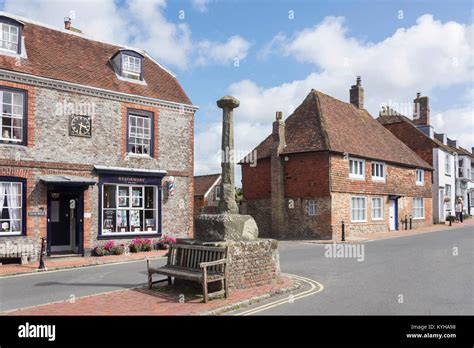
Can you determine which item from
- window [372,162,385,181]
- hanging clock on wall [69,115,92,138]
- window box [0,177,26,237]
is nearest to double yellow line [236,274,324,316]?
window box [0,177,26,237]

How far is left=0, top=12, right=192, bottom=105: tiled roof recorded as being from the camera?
15874mm

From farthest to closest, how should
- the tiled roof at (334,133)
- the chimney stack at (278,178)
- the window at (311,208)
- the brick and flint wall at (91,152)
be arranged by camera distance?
the chimney stack at (278,178) < the tiled roof at (334,133) < the window at (311,208) < the brick and flint wall at (91,152)

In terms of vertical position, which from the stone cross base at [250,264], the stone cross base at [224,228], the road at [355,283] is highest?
the stone cross base at [224,228]

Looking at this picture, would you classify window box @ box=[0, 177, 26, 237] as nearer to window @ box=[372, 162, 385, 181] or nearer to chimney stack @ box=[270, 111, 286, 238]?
chimney stack @ box=[270, 111, 286, 238]

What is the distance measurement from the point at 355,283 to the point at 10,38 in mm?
14594

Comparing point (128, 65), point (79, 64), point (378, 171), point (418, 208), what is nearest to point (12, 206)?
point (79, 64)

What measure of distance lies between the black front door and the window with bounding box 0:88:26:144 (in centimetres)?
241

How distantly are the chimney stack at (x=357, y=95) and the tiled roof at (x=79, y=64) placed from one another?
16.4 m

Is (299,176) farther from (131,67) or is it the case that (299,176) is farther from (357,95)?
(131,67)

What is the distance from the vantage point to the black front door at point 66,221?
53.3 ft

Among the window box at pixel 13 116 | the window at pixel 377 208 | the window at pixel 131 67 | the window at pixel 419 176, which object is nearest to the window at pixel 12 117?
the window box at pixel 13 116

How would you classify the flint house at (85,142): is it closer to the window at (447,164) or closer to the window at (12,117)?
the window at (12,117)

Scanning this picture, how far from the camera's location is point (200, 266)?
7969 millimetres

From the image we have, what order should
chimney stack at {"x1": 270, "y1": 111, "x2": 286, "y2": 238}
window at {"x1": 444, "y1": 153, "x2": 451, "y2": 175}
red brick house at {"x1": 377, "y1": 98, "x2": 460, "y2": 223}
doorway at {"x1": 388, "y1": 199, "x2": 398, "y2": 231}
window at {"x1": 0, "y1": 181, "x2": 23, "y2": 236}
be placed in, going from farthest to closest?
window at {"x1": 444, "y1": 153, "x2": 451, "y2": 175}
red brick house at {"x1": 377, "y1": 98, "x2": 460, "y2": 223}
doorway at {"x1": 388, "y1": 199, "x2": 398, "y2": 231}
chimney stack at {"x1": 270, "y1": 111, "x2": 286, "y2": 238}
window at {"x1": 0, "y1": 181, "x2": 23, "y2": 236}
